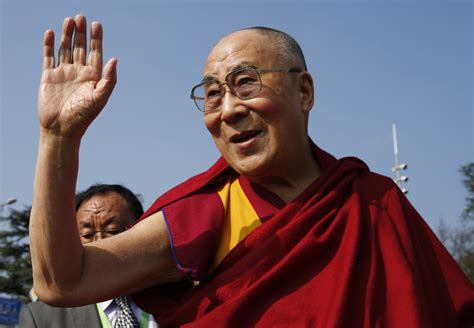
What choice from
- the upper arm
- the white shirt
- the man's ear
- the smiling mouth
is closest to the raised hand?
the upper arm

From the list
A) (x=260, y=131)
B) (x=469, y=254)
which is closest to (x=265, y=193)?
(x=260, y=131)

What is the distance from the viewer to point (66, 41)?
93.7 inches

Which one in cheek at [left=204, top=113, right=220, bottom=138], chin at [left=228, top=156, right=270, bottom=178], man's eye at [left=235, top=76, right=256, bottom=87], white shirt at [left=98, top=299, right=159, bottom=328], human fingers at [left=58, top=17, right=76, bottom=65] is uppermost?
human fingers at [left=58, top=17, right=76, bottom=65]

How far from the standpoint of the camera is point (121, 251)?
8.00 ft

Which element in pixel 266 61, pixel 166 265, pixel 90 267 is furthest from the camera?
pixel 266 61

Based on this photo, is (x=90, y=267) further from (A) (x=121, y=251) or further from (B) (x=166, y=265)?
(B) (x=166, y=265)

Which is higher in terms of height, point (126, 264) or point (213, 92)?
point (213, 92)

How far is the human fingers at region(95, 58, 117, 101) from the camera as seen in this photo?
224 centimetres

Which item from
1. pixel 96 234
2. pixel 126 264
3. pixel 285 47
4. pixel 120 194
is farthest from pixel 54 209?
pixel 120 194

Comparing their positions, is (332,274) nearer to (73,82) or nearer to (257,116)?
(257,116)

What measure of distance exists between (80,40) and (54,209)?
0.59 m

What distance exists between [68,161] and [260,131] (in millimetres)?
761

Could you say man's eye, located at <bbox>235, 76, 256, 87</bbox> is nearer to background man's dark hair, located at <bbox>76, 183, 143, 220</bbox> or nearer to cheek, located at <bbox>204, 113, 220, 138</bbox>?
cheek, located at <bbox>204, 113, 220, 138</bbox>

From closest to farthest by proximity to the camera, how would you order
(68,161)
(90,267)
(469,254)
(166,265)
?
(68,161) < (90,267) < (166,265) < (469,254)
